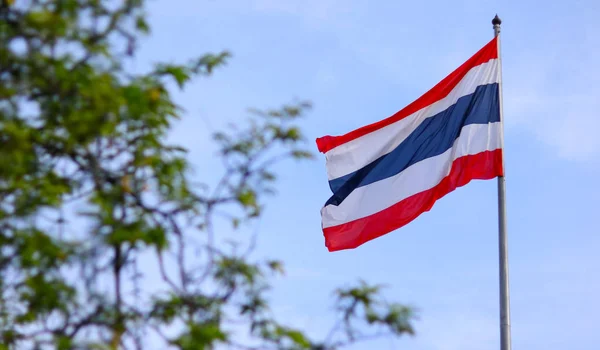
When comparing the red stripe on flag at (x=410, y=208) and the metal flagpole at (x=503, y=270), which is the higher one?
the red stripe on flag at (x=410, y=208)

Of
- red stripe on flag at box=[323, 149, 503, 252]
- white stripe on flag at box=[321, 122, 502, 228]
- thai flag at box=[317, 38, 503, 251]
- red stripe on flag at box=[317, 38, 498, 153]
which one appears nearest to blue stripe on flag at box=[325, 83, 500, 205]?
thai flag at box=[317, 38, 503, 251]

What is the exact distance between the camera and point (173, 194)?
36.8ft

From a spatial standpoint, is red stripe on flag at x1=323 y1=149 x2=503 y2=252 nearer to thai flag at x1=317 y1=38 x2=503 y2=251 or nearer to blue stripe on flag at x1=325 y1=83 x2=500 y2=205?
thai flag at x1=317 y1=38 x2=503 y2=251

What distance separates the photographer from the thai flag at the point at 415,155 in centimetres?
1741

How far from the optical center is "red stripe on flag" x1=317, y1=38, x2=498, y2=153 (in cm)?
1809

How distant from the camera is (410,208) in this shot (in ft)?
60.2

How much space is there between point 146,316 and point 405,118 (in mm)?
9100

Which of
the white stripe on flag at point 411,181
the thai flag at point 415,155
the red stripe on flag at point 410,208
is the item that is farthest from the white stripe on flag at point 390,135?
the red stripe on flag at point 410,208

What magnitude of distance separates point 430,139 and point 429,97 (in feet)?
2.41

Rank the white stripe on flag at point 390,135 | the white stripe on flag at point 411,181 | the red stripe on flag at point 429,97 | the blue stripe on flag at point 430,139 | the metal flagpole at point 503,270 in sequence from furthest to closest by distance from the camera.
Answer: the red stripe on flag at point 429,97
the white stripe on flag at point 390,135
the blue stripe on flag at point 430,139
the white stripe on flag at point 411,181
the metal flagpole at point 503,270

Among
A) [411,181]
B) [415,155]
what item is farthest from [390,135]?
[411,181]

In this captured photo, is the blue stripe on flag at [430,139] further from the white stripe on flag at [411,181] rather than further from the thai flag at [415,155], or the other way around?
the white stripe on flag at [411,181]

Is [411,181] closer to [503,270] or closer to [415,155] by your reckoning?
[415,155]

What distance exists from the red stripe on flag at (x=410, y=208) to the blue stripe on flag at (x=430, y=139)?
57 centimetres
